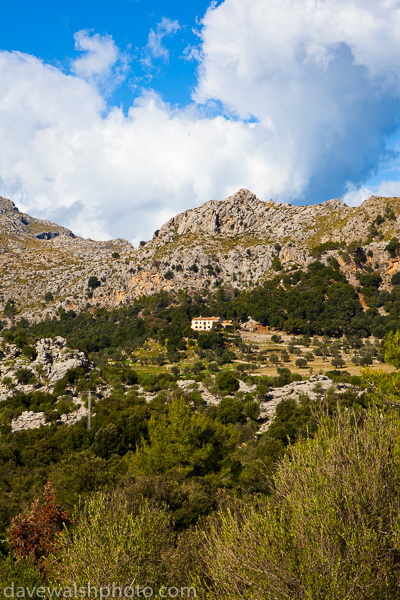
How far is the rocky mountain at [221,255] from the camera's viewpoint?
146000 millimetres

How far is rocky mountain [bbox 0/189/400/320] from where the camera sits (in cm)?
14600

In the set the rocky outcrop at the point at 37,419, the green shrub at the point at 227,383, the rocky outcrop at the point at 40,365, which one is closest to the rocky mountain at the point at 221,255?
the rocky outcrop at the point at 40,365

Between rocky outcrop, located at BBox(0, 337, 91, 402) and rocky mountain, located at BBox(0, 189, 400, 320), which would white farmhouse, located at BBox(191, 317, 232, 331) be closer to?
rocky mountain, located at BBox(0, 189, 400, 320)

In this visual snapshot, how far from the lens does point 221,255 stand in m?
169

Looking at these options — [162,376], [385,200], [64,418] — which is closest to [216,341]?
[162,376]

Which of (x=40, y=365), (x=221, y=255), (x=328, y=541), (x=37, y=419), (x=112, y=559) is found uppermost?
(x=221, y=255)

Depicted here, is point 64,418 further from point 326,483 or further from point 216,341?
point 216,341

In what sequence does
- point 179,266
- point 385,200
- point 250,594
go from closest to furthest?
point 250,594 → point 385,200 → point 179,266

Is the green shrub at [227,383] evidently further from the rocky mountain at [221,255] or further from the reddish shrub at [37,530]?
the rocky mountain at [221,255]

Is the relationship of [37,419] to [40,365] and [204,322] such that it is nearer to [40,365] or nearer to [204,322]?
[40,365]

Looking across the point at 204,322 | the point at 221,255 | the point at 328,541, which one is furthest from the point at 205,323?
the point at 328,541

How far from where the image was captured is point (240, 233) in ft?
616

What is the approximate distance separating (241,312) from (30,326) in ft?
306

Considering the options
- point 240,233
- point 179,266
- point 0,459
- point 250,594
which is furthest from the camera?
point 240,233
